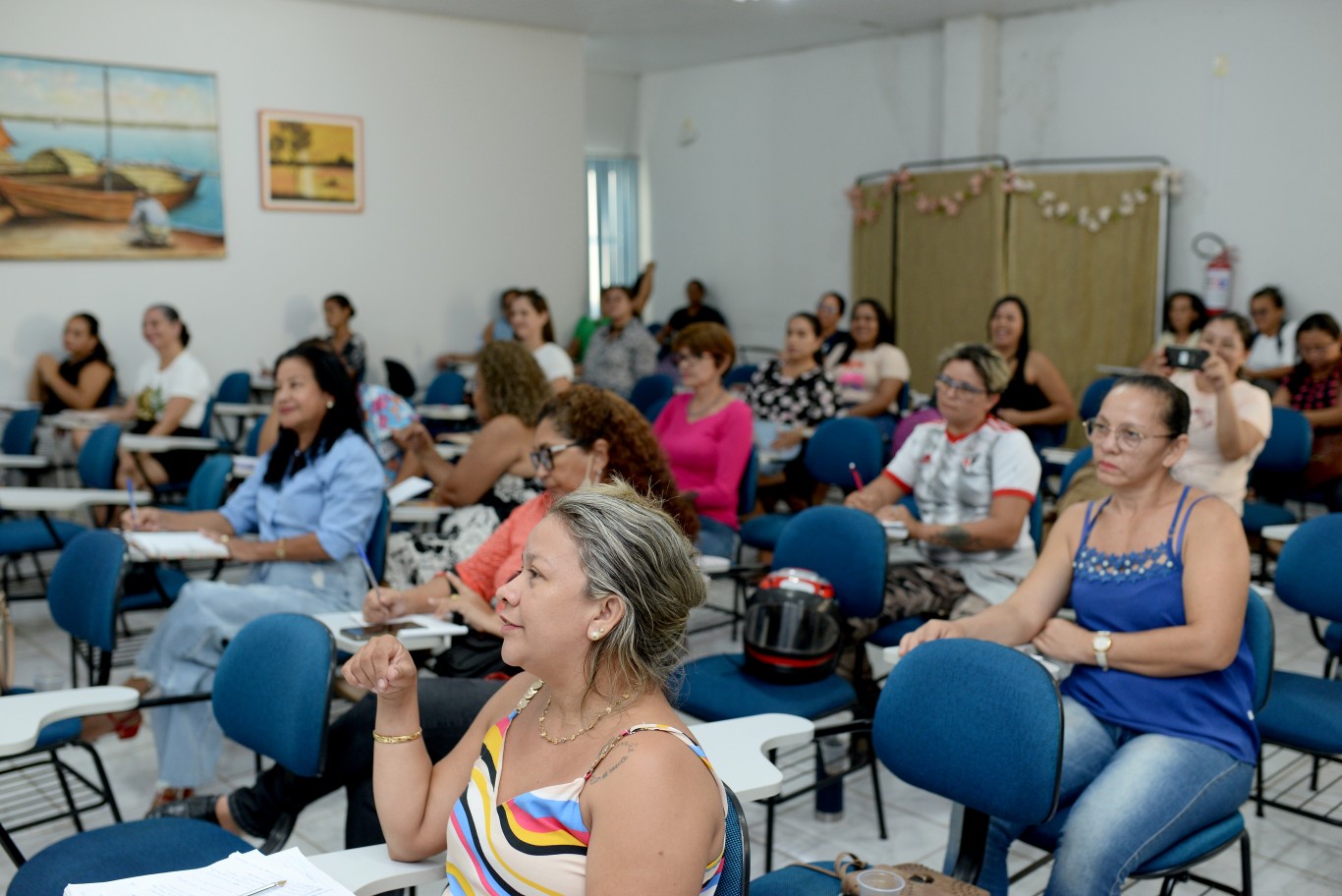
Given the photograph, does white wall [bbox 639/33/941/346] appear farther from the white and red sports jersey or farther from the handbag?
the handbag

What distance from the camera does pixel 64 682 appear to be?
420 cm

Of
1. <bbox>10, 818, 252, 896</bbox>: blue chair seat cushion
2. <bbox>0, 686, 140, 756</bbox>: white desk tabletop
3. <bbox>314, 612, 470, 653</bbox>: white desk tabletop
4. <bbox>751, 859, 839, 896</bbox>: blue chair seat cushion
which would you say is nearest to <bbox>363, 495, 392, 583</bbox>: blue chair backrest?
<bbox>314, 612, 470, 653</bbox>: white desk tabletop

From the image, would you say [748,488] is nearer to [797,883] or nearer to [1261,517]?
[1261,517]

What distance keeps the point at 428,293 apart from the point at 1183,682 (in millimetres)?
7057

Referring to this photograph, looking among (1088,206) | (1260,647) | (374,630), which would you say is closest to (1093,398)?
(1088,206)

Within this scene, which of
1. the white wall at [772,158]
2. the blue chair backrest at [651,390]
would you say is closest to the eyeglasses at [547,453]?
the blue chair backrest at [651,390]

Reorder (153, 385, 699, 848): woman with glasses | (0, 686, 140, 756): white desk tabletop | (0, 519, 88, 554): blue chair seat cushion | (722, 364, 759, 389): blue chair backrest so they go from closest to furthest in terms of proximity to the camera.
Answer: (0, 686, 140, 756): white desk tabletop → (153, 385, 699, 848): woman with glasses → (0, 519, 88, 554): blue chair seat cushion → (722, 364, 759, 389): blue chair backrest

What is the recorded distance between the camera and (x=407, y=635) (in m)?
2.66

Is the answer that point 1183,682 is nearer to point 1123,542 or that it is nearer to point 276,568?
point 1123,542

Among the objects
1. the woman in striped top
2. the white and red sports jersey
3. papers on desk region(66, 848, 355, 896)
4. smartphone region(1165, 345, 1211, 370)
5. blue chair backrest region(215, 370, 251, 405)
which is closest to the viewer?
the woman in striped top

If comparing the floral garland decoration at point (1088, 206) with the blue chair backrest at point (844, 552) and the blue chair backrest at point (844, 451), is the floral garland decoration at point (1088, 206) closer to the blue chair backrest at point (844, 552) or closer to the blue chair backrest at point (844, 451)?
A: the blue chair backrest at point (844, 451)

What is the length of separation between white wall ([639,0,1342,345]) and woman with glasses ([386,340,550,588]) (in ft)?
17.7

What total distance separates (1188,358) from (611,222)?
27.1 feet

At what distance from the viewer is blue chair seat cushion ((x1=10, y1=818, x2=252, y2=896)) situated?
198cm
